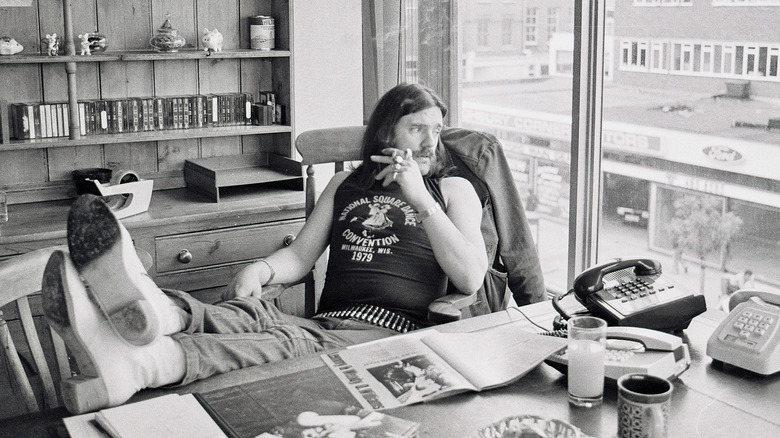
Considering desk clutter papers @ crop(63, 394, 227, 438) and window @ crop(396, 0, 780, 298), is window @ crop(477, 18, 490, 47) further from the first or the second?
desk clutter papers @ crop(63, 394, 227, 438)

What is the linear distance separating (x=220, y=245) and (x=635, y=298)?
1736mm

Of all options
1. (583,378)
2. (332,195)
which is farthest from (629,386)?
(332,195)

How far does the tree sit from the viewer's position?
254 cm

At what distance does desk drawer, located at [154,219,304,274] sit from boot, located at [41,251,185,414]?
1.49 m

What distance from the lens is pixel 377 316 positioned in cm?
228

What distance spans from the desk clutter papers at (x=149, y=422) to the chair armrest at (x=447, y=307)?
810 mm

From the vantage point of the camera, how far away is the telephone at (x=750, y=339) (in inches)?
61.6

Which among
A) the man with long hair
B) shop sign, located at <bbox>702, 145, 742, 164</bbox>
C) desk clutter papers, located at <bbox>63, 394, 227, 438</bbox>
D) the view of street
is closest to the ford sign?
shop sign, located at <bbox>702, 145, 742, 164</bbox>

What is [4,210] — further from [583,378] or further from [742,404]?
[742,404]

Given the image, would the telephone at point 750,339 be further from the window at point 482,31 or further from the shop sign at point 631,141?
the window at point 482,31

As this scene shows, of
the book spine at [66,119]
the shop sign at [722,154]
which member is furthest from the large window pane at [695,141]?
the book spine at [66,119]

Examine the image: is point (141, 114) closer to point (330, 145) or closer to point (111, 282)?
point (330, 145)

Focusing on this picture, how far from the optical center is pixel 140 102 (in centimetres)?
323

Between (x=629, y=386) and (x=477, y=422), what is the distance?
0.84 feet
